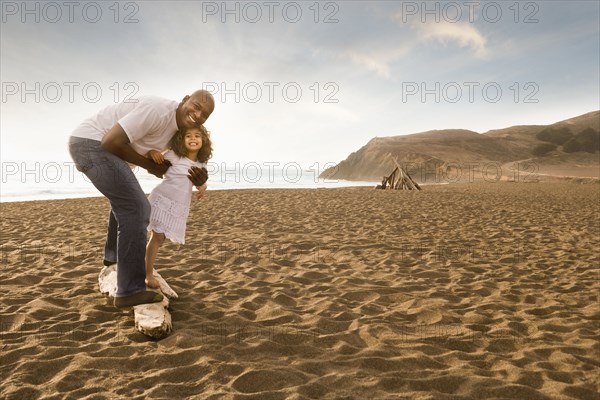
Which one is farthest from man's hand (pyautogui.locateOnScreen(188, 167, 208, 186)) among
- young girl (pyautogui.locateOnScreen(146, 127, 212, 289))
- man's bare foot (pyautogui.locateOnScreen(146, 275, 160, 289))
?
man's bare foot (pyautogui.locateOnScreen(146, 275, 160, 289))

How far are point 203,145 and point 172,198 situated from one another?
1.76 ft

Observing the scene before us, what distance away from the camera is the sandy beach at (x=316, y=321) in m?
2.29

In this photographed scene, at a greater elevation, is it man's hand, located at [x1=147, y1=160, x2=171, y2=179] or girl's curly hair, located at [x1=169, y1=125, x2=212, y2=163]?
girl's curly hair, located at [x1=169, y1=125, x2=212, y2=163]

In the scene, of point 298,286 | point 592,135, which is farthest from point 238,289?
point 592,135

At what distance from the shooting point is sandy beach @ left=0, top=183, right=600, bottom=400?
2295 mm

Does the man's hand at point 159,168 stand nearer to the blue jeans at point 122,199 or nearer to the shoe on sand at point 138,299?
the blue jeans at point 122,199

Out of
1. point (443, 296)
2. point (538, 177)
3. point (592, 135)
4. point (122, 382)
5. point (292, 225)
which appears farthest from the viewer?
point (592, 135)

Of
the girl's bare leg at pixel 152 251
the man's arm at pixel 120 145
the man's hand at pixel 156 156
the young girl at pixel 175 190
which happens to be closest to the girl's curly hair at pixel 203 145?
the young girl at pixel 175 190

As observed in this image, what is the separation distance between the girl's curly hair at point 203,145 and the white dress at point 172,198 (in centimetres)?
6

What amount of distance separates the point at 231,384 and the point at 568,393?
2.00 meters

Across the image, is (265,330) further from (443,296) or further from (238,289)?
(443,296)

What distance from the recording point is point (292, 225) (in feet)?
27.2

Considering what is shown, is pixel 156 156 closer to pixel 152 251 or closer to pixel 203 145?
pixel 203 145

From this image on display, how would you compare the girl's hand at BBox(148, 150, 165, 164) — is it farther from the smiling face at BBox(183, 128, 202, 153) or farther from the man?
the smiling face at BBox(183, 128, 202, 153)
